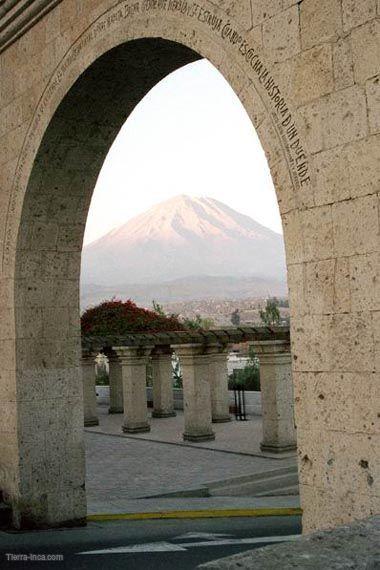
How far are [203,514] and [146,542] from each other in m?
1.35

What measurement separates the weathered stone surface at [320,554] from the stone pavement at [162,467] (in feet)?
20.0

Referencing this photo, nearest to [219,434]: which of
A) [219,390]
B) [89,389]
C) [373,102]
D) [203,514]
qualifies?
[219,390]

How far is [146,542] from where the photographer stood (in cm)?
714

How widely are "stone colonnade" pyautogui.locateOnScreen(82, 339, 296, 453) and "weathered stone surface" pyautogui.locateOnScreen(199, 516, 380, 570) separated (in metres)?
10.1

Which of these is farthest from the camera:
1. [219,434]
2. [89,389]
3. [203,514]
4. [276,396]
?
[89,389]

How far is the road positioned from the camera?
21.0ft

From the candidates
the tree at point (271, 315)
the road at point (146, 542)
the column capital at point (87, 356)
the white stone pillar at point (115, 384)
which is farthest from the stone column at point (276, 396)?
the tree at point (271, 315)

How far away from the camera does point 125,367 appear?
16.7 m

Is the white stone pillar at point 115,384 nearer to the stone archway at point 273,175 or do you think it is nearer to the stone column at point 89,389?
the stone column at point 89,389

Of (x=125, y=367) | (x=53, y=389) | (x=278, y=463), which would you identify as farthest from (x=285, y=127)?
(x=125, y=367)

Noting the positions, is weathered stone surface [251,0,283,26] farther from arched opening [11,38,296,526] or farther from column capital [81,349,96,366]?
column capital [81,349,96,366]

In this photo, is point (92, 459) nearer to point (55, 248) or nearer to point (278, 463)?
point (278, 463)

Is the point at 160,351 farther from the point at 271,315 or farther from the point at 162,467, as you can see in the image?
the point at 271,315

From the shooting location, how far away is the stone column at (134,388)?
54.4ft
